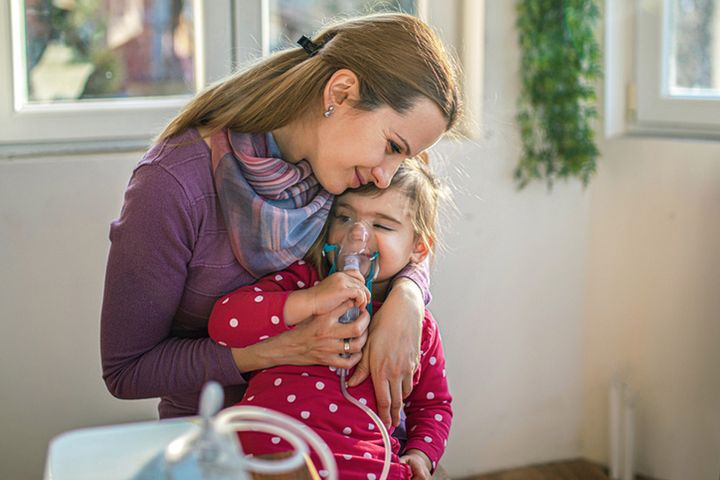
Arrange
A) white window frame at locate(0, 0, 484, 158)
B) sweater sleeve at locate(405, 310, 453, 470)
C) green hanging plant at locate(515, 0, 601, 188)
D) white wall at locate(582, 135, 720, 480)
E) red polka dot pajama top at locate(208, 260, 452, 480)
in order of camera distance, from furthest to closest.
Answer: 1. green hanging plant at locate(515, 0, 601, 188)
2. white wall at locate(582, 135, 720, 480)
3. white window frame at locate(0, 0, 484, 158)
4. sweater sleeve at locate(405, 310, 453, 470)
5. red polka dot pajama top at locate(208, 260, 452, 480)

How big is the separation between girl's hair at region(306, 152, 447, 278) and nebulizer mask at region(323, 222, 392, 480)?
22 mm

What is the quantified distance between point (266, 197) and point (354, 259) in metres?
0.19

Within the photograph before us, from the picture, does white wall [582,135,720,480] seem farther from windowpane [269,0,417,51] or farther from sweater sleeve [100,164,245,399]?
sweater sleeve [100,164,245,399]

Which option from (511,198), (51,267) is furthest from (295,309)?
(511,198)

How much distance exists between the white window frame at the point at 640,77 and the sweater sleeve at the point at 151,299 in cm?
160

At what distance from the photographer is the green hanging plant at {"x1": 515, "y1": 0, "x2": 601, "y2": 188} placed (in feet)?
8.70

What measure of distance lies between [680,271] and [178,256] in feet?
5.13

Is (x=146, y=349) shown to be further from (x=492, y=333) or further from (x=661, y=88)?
(x=661, y=88)

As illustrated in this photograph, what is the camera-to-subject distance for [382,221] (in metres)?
1.69

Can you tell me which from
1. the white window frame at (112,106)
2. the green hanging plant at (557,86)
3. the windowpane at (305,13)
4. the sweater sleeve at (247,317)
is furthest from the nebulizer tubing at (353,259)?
the green hanging plant at (557,86)

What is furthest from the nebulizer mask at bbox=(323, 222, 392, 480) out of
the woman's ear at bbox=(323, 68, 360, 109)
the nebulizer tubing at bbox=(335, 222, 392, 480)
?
the woman's ear at bbox=(323, 68, 360, 109)

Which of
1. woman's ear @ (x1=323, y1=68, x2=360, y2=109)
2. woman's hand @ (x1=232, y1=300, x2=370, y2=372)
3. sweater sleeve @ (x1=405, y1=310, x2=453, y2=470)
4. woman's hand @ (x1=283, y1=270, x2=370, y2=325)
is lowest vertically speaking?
sweater sleeve @ (x1=405, y1=310, x2=453, y2=470)

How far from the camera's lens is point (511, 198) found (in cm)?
276

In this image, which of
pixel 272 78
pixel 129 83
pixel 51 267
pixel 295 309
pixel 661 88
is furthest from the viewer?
pixel 661 88
